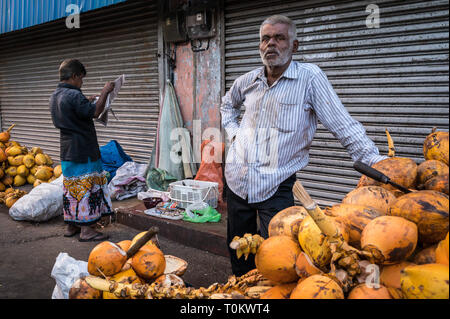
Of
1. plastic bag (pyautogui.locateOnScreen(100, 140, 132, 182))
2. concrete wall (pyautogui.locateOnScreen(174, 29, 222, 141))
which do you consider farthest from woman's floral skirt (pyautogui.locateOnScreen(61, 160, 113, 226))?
concrete wall (pyautogui.locateOnScreen(174, 29, 222, 141))

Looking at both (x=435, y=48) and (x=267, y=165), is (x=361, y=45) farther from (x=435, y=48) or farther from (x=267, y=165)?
(x=267, y=165)

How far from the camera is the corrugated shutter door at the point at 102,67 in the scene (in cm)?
648

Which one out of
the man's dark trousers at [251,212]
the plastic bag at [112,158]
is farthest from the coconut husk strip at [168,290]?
the plastic bag at [112,158]

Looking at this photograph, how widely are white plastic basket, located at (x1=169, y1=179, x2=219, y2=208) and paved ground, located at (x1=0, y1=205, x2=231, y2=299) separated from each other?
66 centimetres

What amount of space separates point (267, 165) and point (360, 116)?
240 centimetres

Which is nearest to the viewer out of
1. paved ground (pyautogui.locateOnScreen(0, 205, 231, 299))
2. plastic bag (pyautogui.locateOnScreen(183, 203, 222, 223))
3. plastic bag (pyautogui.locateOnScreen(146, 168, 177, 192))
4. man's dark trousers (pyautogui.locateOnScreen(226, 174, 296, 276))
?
man's dark trousers (pyautogui.locateOnScreen(226, 174, 296, 276))

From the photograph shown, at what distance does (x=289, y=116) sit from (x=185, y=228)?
103 inches

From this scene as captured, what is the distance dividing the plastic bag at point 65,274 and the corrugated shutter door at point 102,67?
4937 millimetres

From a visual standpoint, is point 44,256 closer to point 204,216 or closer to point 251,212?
point 204,216

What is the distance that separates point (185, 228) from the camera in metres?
4.38

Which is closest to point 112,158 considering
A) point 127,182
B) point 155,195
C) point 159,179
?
point 127,182

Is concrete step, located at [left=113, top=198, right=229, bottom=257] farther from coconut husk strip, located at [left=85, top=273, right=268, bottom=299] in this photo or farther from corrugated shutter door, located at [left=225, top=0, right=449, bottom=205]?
coconut husk strip, located at [left=85, top=273, right=268, bottom=299]

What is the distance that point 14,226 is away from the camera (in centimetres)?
518

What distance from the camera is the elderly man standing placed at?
2193mm
